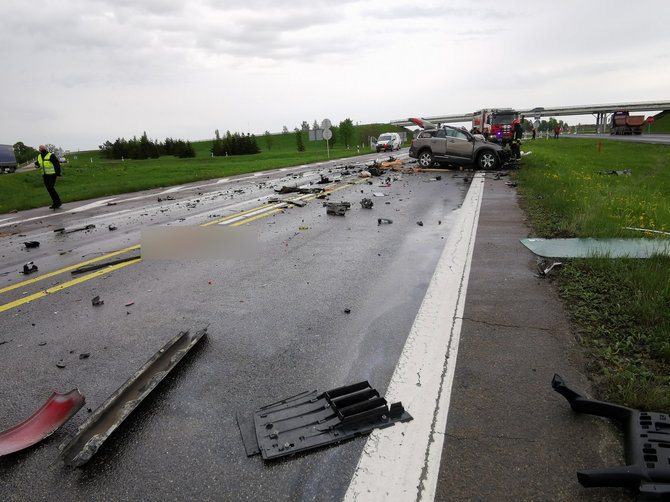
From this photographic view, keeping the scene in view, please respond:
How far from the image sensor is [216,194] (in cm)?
1559

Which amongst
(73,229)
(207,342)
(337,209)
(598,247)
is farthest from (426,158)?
(207,342)

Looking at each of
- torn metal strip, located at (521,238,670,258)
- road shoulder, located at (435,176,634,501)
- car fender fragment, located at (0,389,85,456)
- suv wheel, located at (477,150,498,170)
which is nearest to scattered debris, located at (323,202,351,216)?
torn metal strip, located at (521,238,670,258)

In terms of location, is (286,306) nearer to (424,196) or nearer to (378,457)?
(378,457)

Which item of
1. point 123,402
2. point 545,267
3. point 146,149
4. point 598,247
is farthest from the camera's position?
point 146,149

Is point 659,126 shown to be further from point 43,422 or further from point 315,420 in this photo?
point 43,422

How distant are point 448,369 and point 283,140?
14716cm

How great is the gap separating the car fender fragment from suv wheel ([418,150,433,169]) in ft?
63.3

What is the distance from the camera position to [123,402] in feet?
9.59

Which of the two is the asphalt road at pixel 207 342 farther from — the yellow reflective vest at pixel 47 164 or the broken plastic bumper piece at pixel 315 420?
the yellow reflective vest at pixel 47 164

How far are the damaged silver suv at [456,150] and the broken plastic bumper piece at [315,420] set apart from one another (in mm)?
17771

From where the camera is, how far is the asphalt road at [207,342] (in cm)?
235

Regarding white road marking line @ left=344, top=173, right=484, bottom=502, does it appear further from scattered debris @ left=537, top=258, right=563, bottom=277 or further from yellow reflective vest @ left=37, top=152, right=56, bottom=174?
yellow reflective vest @ left=37, top=152, right=56, bottom=174

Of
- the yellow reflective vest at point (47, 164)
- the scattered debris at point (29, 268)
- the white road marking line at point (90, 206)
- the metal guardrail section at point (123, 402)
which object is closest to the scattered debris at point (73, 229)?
the scattered debris at point (29, 268)

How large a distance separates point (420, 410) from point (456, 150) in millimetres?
18404
